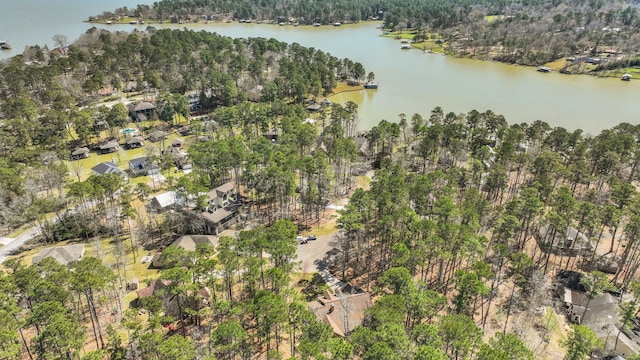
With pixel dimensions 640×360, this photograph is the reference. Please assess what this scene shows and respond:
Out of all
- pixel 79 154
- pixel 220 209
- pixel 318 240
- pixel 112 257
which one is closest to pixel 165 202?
pixel 220 209

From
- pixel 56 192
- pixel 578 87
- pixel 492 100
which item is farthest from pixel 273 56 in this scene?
pixel 578 87

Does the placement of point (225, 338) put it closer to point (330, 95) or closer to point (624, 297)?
point (624, 297)

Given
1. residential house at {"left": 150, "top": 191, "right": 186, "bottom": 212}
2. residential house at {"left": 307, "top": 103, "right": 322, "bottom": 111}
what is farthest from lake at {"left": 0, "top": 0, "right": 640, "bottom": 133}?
residential house at {"left": 150, "top": 191, "right": 186, "bottom": 212}

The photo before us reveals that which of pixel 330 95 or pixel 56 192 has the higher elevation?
pixel 330 95

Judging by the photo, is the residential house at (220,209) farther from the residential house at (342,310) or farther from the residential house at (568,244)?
the residential house at (568,244)

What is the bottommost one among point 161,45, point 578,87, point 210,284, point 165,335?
point 165,335

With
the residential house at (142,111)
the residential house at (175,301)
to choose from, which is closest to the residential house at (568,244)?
the residential house at (175,301)

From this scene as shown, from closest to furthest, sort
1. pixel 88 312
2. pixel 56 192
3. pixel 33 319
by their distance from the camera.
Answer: pixel 33 319
pixel 88 312
pixel 56 192

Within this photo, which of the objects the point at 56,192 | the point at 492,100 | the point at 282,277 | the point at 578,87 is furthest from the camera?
the point at 578,87

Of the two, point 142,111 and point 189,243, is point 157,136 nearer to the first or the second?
point 142,111

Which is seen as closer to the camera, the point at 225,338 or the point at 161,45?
the point at 225,338
